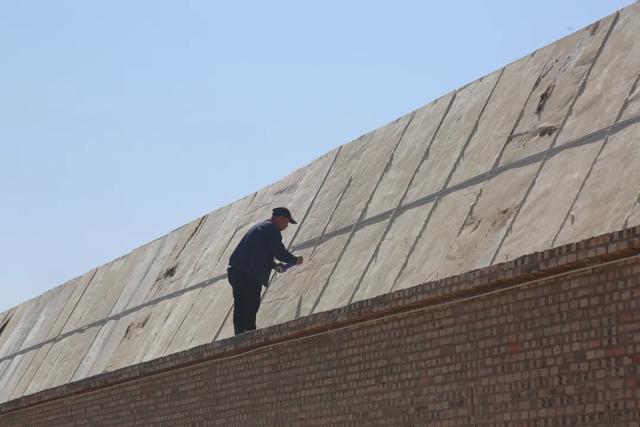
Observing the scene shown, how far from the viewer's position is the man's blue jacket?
39.8 feet

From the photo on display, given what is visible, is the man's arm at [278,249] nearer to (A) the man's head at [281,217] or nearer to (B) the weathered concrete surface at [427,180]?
(A) the man's head at [281,217]

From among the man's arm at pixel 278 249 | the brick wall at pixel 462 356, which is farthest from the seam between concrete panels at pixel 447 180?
the man's arm at pixel 278 249

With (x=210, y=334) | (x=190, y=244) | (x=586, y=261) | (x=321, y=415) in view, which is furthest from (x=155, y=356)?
(x=586, y=261)

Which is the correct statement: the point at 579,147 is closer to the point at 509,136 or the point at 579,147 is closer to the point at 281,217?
the point at 509,136

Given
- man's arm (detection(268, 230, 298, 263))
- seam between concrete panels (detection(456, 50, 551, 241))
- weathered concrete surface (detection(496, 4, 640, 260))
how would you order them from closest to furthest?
weathered concrete surface (detection(496, 4, 640, 260)) < seam between concrete panels (detection(456, 50, 551, 241)) < man's arm (detection(268, 230, 298, 263))

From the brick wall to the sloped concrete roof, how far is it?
631mm

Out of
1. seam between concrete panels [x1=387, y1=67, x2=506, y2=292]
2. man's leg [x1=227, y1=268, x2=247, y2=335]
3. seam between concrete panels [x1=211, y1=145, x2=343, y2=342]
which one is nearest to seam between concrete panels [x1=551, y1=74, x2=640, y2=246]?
seam between concrete panels [x1=387, y1=67, x2=506, y2=292]

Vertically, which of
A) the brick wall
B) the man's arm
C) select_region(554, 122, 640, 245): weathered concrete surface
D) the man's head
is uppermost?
the man's head

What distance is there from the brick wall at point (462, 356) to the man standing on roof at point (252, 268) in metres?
0.53

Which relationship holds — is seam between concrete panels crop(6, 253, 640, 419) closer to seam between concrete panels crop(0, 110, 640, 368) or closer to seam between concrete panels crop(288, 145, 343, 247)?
seam between concrete panels crop(0, 110, 640, 368)

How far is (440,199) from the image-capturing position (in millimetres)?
10461

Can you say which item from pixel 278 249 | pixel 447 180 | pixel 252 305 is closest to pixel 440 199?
pixel 447 180

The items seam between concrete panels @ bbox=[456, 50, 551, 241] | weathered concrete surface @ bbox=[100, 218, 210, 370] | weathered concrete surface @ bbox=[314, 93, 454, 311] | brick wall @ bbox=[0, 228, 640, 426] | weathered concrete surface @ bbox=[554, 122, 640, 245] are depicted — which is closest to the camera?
brick wall @ bbox=[0, 228, 640, 426]

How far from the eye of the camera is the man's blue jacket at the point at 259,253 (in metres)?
12.1
